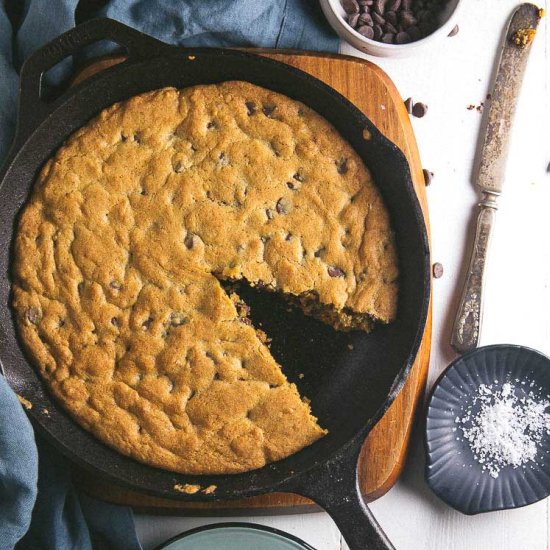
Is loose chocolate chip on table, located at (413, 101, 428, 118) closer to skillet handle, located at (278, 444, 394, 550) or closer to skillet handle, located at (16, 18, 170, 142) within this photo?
skillet handle, located at (16, 18, 170, 142)

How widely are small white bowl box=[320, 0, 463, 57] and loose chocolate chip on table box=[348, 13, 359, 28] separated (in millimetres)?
18

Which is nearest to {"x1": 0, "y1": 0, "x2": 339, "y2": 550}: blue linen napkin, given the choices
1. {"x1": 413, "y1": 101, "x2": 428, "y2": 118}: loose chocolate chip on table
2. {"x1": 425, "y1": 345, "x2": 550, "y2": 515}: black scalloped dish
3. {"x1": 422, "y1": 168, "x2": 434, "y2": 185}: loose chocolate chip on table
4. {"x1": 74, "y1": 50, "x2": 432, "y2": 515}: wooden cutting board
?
{"x1": 74, "y1": 50, "x2": 432, "y2": 515}: wooden cutting board

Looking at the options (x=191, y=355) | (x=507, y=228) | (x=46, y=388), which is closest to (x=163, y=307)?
(x=191, y=355)

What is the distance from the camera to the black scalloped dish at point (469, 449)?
106 inches

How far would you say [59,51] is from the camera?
2.40m

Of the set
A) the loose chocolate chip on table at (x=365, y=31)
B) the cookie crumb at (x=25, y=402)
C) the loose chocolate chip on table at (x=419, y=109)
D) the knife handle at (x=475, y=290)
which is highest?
the loose chocolate chip on table at (x=365, y=31)

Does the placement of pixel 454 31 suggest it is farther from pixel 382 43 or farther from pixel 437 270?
pixel 437 270

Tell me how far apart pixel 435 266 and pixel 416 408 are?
51 cm

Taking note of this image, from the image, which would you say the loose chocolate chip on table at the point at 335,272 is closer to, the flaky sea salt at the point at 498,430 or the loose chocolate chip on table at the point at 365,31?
the flaky sea salt at the point at 498,430

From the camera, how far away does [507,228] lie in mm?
2867

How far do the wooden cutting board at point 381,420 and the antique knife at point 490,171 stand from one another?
19 cm

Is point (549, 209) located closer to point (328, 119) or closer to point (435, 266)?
point (435, 266)

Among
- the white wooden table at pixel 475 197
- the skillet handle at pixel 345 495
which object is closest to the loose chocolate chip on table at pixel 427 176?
the white wooden table at pixel 475 197

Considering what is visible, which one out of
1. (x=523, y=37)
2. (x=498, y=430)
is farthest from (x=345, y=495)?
(x=523, y=37)
